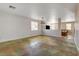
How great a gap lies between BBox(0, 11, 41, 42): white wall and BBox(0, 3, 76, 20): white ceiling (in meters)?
0.10

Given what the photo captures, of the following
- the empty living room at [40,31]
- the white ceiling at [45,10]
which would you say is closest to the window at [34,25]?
the empty living room at [40,31]

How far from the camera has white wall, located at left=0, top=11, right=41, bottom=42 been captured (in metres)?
1.71

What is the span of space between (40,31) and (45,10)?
0.36 meters

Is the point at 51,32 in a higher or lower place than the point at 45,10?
lower

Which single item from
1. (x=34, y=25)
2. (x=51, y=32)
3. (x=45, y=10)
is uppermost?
(x=45, y=10)

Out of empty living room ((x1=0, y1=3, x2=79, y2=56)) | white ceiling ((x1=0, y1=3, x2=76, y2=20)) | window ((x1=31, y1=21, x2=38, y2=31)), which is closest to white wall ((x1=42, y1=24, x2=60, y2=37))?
empty living room ((x1=0, y1=3, x2=79, y2=56))

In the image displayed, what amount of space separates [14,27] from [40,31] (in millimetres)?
433

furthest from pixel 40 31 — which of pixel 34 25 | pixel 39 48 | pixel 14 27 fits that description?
pixel 14 27

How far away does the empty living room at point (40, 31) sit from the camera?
5.68 ft

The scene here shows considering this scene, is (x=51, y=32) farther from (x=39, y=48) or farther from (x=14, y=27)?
(x=14, y=27)

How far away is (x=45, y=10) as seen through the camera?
1.76 metres

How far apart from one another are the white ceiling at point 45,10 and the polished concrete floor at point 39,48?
396mm

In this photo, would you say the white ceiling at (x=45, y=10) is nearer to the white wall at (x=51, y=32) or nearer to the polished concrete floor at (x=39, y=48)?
the white wall at (x=51, y=32)

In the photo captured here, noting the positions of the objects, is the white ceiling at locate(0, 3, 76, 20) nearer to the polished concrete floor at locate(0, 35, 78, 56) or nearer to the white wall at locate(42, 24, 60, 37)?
the white wall at locate(42, 24, 60, 37)
